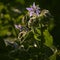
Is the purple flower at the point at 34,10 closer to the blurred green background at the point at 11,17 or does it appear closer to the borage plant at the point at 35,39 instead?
the borage plant at the point at 35,39

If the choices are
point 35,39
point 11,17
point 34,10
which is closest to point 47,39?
point 35,39

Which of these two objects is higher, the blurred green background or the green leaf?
the green leaf

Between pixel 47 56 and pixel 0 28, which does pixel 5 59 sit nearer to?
pixel 47 56

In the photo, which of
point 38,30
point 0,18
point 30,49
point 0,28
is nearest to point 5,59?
point 30,49

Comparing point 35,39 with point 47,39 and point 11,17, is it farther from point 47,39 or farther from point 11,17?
point 11,17

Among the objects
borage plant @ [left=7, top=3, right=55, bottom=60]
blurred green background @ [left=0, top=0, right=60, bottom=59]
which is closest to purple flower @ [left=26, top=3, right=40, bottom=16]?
borage plant @ [left=7, top=3, right=55, bottom=60]

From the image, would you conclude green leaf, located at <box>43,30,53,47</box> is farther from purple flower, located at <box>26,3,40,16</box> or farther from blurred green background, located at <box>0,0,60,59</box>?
blurred green background, located at <box>0,0,60,59</box>

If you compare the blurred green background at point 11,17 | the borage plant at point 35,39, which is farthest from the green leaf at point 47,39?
the blurred green background at point 11,17

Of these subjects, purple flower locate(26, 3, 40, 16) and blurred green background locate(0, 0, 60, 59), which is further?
blurred green background locate(0, 0, 60, 59)
